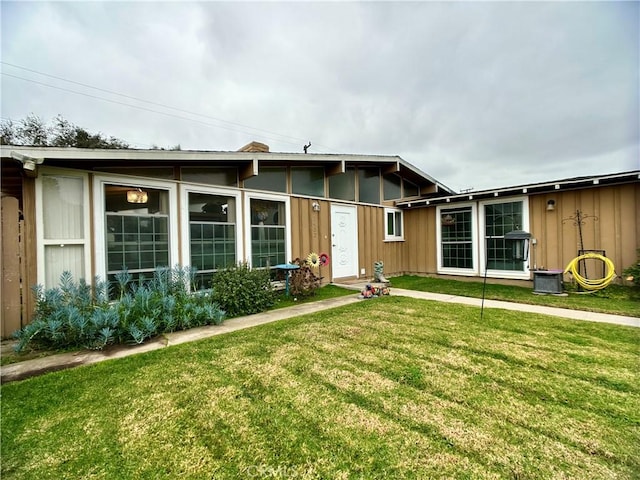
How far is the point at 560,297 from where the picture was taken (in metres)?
5.97

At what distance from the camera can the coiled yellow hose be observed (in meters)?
5.98

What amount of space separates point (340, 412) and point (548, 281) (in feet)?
22.2

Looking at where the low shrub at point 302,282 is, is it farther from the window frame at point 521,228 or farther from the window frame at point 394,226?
the window frame at point 521,228

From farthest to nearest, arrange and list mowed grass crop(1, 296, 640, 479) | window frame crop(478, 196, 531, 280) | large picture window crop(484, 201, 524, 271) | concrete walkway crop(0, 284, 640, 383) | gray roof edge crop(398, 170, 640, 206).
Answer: large picture window crop(484, 201, 524, 271)
window frame crop(478, 196, 531, 280)
gray roof edge crop(398, 170, 640, 206)
concrete walkway crop(0, 284, 640, 383)
mowed grass crop(1, 296, 640, 479)

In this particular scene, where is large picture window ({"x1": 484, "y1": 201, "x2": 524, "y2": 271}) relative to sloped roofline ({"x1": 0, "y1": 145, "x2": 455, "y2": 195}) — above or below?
below

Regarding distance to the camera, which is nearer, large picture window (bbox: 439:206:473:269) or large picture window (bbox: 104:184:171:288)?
large picture window (bbox: 104:184:171:288)

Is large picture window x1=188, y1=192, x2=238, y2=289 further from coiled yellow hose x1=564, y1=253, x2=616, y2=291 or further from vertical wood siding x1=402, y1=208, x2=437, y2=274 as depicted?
coiled yellow hose x1=564, y1=253, x2=616, y2=291

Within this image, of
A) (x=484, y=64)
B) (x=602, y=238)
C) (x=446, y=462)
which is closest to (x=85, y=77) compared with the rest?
(x=484, y=64)

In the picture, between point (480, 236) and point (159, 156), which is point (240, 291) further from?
point (480, 236)

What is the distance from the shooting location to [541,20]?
654cm

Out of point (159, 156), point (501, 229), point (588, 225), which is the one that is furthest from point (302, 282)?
point (588, 225)

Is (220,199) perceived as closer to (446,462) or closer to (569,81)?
(446,462)

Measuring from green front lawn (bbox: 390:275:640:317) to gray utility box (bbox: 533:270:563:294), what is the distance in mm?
210

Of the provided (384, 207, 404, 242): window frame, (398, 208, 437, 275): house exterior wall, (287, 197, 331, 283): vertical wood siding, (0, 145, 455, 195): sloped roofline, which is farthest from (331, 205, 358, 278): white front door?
(398, 208, 437, 275): house exterior wall
